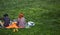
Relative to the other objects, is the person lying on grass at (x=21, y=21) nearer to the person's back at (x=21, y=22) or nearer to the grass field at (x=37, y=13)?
the person's back at (x=21, y=22)

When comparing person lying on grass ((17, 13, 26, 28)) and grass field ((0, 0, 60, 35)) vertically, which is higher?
person lying on grass ((17, 13, 26, 28))

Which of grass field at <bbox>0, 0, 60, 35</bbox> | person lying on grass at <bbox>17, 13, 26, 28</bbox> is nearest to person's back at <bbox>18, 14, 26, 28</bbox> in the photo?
person lying on grass at <bbox>17, 13, 26, 28</bbox>

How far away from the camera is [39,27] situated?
809cm

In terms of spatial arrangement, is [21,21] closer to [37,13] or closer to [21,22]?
[21,22]

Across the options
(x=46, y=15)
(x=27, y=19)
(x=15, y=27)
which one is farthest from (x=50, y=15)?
(x=15, y=27)

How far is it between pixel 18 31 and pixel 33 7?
3.18 m

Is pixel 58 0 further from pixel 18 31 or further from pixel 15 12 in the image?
pixel 18 31

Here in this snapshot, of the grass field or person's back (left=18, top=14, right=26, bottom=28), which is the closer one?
the grass field

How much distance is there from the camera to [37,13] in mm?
9711

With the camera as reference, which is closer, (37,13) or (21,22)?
(21,22)

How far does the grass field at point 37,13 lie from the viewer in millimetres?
7723

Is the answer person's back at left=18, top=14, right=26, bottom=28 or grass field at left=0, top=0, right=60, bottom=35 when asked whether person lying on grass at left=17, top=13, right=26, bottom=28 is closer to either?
person's back at left=18, top=14, right=26, bottom=28

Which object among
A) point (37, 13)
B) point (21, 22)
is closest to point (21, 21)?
point (21, 22)

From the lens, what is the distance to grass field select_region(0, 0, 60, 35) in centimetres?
772
